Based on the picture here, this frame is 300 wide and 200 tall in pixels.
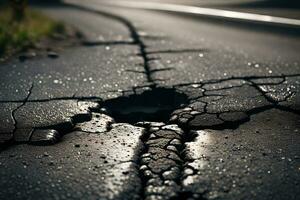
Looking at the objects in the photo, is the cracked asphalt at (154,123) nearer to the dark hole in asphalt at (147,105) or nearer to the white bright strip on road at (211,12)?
the dark hole in asphalt at (147,105)

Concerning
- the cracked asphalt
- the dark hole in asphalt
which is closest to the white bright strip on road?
the cracked asphalt

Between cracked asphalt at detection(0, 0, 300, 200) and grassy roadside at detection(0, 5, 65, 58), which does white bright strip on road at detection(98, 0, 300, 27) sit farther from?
grassy roadside at detection(0, 5, 65, 58)

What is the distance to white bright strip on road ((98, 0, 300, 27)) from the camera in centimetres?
786

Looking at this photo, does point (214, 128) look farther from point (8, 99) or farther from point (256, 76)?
point (8, 99)

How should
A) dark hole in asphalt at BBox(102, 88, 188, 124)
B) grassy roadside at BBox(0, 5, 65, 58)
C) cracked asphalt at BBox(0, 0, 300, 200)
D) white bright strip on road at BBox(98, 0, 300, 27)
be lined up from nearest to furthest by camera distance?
cracked asphalt at BBox(0, 0, 300, 200)
dark hole in asphalt at BBox(102, 88, 188, 124)
grassy roadside at BBox(0, 5, 65, 58)
white bright strip on road at BBox(98, 0, 300, 27)

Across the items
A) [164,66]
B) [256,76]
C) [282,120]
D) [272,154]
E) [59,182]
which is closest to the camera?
[59,182]

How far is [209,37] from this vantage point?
6.97 m

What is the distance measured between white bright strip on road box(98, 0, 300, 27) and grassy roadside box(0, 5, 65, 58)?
9.59ft

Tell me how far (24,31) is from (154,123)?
4748 millimetres

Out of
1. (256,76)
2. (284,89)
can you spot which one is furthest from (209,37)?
(284,89)

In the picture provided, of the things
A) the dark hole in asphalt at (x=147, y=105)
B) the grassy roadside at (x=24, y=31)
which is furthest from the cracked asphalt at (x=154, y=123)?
the grassy roadside at (x=24, y=31)

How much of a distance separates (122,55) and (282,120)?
9.57ft

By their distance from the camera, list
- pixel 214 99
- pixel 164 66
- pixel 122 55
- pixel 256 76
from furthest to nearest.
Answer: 1. pixel 122 55
2. pixel 164 66
3. pixel 256 76
4. pixel 214 99

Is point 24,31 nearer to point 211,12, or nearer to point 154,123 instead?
point 211,12
